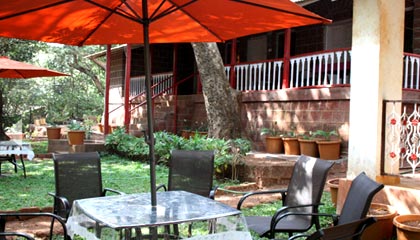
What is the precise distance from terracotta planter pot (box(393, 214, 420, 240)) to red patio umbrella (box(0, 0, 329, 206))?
1913 millimetres

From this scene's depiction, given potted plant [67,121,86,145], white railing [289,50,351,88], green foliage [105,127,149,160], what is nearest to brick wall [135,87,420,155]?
white railing [289,50,351,88]

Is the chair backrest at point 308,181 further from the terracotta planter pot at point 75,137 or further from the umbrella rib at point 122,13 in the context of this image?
the terracotta planter pot at point 75,137

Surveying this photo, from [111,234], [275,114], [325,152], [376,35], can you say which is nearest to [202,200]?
[111,234]

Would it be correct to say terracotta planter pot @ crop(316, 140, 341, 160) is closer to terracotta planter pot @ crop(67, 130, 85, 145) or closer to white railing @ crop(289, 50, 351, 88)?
white railing @ crop(289, 50, 351, 88)

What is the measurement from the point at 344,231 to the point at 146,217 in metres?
1.20

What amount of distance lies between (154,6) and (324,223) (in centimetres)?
305

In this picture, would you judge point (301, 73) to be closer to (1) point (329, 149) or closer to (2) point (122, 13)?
(1) point (329, 149)

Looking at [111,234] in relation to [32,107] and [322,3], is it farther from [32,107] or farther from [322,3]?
[32,107]

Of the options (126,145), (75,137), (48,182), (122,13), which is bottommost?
(48,182)

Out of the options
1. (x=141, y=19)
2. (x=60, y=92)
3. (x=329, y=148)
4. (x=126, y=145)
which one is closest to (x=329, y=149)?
(x=329, y=148)

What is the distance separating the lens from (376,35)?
4789 mm

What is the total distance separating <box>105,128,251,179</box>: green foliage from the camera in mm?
7965

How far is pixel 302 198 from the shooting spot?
13.3 ft

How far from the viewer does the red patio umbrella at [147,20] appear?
3.38 m
